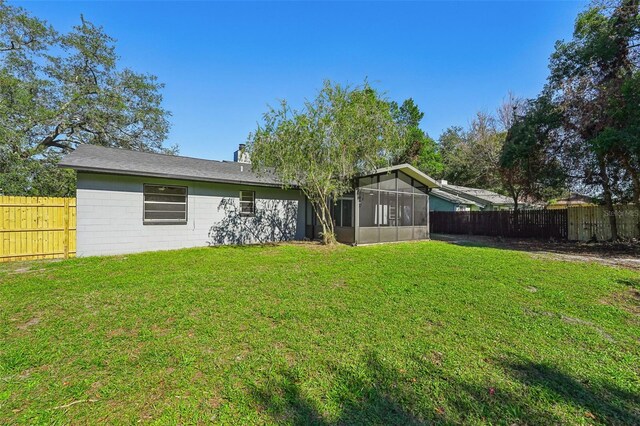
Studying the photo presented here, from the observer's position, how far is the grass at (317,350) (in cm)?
216

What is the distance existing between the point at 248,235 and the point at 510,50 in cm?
1238

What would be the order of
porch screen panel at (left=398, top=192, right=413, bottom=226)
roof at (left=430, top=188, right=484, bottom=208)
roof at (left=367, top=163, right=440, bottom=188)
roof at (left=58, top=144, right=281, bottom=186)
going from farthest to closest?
roof at (left=430, top=188, right=484, bottom=208) < porch screen panel at (left=398, top=192, right=413, bottom=226) < roof at (left=367, top=163, right=440, bottom=188) < roof at (left=58, top=144, right=281, bottom=186)

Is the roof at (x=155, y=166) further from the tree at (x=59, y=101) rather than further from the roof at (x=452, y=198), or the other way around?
the roof at (x=452, y=198)

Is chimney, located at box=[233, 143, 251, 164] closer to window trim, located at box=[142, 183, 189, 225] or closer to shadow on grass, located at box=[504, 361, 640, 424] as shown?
window trim, located at box=[142, 183, 189, 225]

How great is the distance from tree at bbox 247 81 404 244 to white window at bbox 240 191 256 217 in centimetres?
176

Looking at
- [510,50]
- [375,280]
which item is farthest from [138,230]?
[510,50]

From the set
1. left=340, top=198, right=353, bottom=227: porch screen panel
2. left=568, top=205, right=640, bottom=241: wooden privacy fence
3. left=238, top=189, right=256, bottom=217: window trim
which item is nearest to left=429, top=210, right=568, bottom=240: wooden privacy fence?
left=568, top=205, right=640, bottom=241: wooden privacy fence

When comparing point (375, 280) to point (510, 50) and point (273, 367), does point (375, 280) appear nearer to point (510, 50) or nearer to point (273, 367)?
point (273, 367)

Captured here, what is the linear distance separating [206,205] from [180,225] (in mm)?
1111

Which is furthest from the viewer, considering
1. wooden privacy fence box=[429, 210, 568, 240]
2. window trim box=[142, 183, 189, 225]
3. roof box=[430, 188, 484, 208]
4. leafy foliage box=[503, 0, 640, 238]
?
roof box=[430, 188, 484, 208]

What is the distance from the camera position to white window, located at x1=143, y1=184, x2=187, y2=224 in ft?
30.7

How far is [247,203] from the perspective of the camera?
452 inches

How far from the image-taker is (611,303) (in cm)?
458

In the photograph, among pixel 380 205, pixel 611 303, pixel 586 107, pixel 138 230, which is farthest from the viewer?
pixel 380 205
